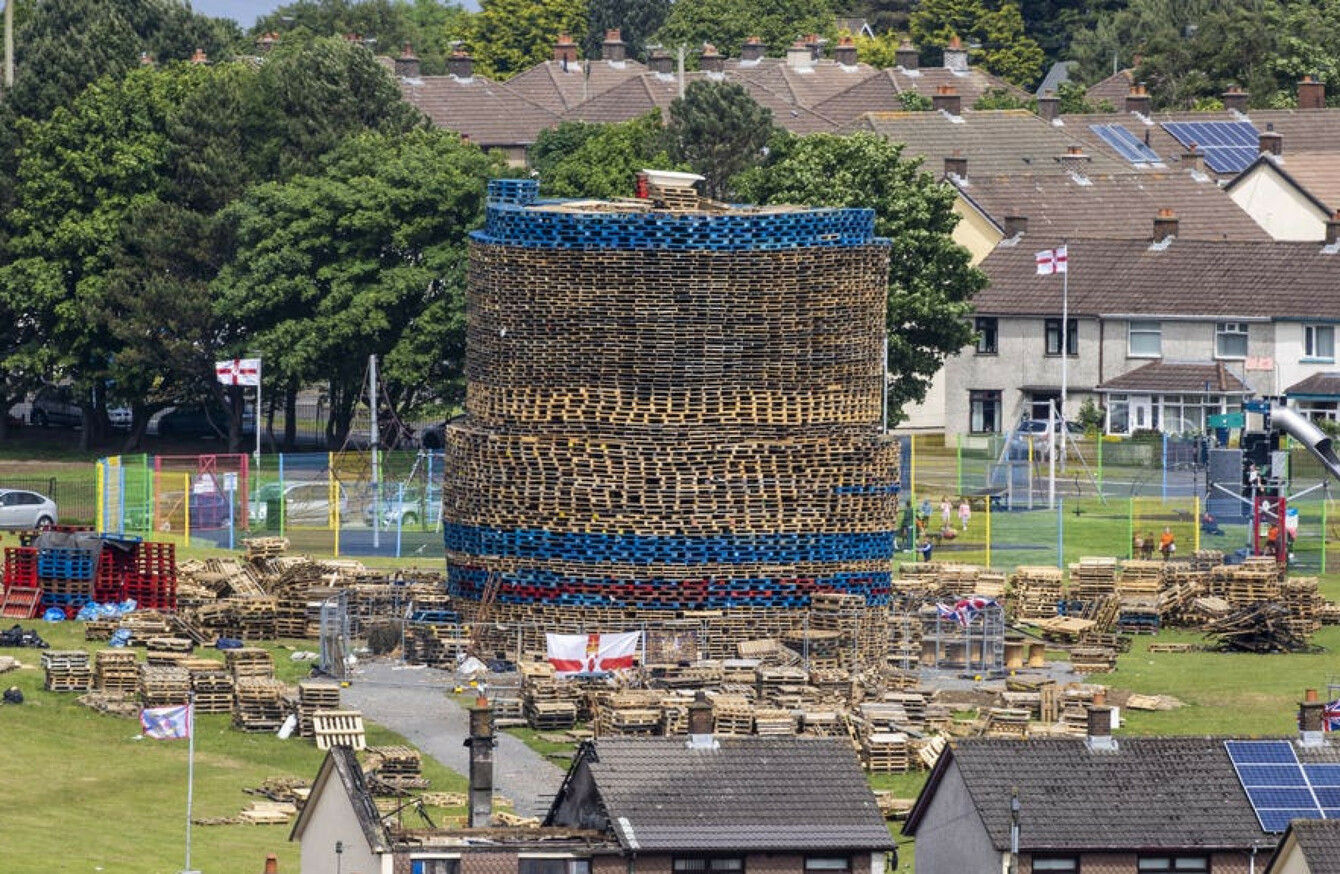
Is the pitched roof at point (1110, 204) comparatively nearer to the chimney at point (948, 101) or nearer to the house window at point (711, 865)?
the chimney at point (948, 101)

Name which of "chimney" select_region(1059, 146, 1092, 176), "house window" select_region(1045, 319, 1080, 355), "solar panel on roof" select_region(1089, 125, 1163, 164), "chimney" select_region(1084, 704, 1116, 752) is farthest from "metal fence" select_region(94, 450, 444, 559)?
"solar panel on roof" select_region(1089, 125, 1163, 164)

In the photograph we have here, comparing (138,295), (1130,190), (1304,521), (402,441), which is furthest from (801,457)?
(1130,190)

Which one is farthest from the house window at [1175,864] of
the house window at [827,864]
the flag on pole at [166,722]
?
the flag on pole at [166,722]

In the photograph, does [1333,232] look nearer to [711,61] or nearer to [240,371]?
[240,371]

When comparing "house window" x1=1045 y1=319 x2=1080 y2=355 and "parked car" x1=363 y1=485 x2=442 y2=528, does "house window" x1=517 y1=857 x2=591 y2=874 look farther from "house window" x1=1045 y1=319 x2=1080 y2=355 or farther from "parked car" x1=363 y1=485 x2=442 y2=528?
"house window" x1=1045 y1=319 x2=1080 y2=355

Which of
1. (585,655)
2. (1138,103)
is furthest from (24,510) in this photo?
(1138,103)
